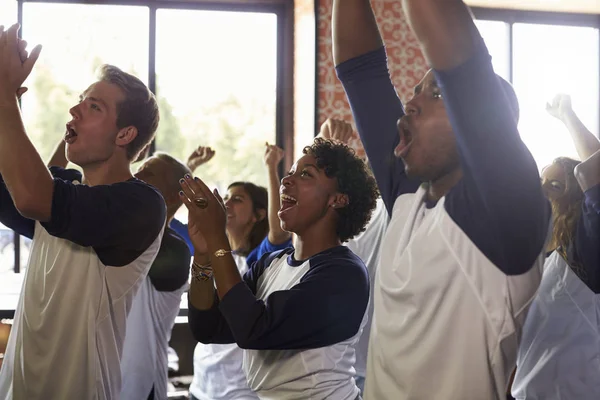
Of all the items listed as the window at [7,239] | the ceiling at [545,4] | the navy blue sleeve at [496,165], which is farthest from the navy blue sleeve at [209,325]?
the ceiling at [545,4]

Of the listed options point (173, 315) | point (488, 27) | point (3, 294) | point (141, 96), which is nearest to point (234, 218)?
point (173, 315)

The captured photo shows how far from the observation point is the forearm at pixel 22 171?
1.28m

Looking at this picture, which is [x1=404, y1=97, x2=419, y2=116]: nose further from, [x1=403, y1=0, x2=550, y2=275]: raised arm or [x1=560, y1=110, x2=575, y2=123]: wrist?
[x1=560, y1=110, x2=575, y2=123]: wrist

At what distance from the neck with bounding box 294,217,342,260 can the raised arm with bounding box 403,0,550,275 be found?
69 centimetres

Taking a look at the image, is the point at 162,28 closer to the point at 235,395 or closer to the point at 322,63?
the point at 322,63

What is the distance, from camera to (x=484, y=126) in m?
0.82

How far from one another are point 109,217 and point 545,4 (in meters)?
3.73

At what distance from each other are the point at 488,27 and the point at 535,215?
382cm

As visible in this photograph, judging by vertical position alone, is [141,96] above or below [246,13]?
below

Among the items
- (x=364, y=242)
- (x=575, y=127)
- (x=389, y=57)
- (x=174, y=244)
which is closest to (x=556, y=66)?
(x=389, y=57)

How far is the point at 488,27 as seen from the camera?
4383 millimetres

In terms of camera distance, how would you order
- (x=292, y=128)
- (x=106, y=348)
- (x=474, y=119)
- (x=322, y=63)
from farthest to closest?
(x=292, y=128)
(x=322, y=63)
(x=106, y=348)
(x=474, y=119)

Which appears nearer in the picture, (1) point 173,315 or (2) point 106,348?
(2) point 106,348

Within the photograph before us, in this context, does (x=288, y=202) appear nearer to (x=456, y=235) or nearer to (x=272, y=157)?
(x=456, y=235)
